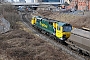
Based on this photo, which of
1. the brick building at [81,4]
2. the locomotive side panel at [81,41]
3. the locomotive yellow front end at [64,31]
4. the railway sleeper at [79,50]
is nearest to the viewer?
the locomotive side panel at [81,41]

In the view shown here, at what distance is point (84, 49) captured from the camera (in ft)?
73.9

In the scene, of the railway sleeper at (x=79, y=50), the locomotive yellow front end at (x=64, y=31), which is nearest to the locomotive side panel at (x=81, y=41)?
the railway sleeper at (x=79, y=50)

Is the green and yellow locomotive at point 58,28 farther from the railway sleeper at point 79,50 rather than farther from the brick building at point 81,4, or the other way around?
the brick building at point 81,4

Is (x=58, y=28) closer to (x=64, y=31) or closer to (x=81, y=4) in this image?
(x=64, y=31)

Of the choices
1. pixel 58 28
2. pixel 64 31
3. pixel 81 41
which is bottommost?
pixel 81 41

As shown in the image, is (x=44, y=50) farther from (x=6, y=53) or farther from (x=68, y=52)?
(x=6, y=53)

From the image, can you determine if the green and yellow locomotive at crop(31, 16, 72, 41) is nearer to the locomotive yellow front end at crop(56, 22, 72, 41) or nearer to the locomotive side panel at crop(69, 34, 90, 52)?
the locomotive yellow front end at crop(56, 22, 72, 41)

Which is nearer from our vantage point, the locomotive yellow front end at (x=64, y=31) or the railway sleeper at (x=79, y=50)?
the railway sleeper at (x=79, y=50)

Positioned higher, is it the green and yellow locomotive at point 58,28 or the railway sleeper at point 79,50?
the green and yellow locomotive at point 58,28

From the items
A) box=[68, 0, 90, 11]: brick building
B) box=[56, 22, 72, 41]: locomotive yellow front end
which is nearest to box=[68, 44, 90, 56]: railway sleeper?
box=[56, 22, 72, 41]: locomotive yellow front end

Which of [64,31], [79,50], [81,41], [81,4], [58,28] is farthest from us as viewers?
[81,4]

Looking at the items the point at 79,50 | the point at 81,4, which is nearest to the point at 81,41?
the point at 79,50

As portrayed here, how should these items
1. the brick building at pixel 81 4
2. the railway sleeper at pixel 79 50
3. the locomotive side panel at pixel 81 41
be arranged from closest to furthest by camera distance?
the locomotive side panel at pixel 81 41, the railway sleeper at pixel 79 50, the brick building at pixel 81 4

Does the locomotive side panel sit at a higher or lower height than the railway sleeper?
higher
